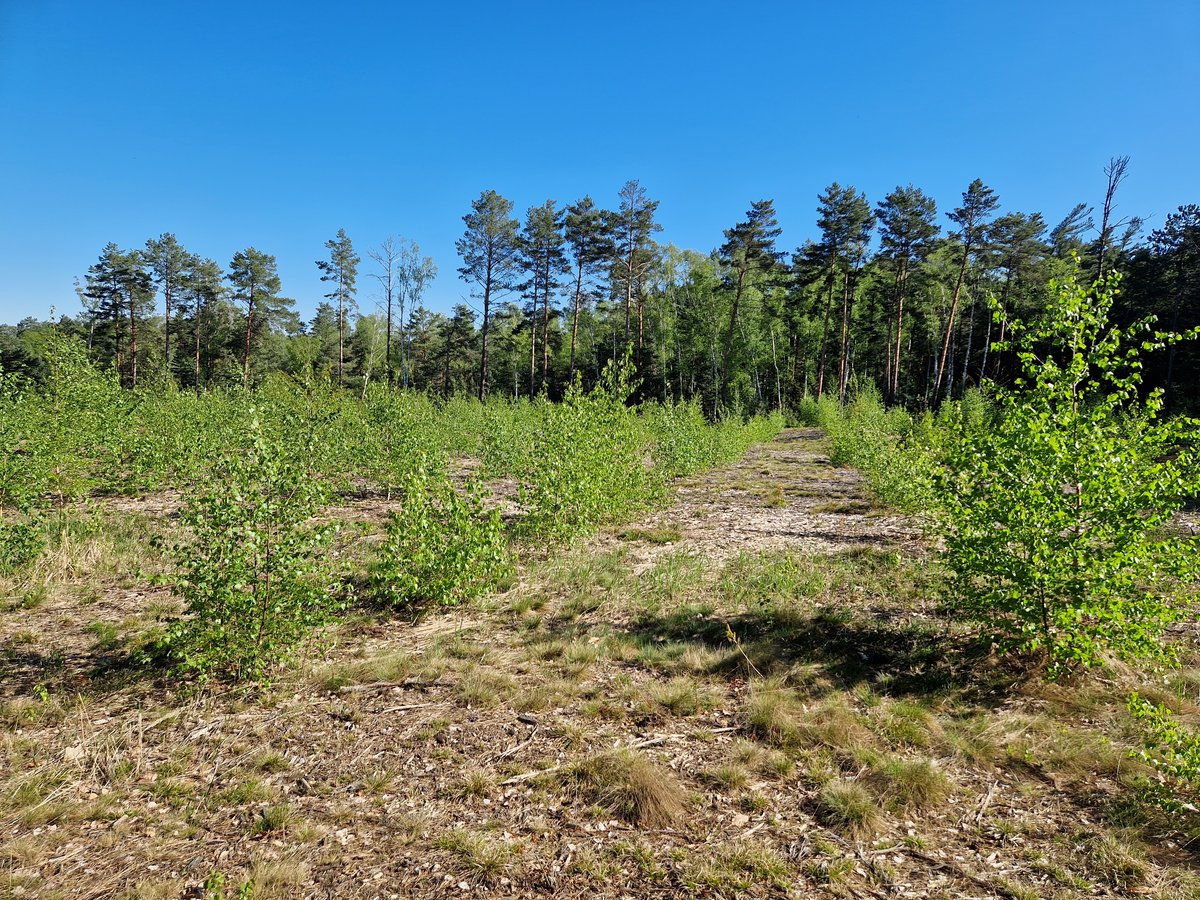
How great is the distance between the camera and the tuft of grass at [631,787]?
3.35 metres

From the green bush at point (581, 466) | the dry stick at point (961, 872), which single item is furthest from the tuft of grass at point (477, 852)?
the green bush at point (581, 466)

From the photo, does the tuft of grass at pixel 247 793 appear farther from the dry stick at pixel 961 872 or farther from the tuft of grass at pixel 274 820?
the dry stick at pixel 961 872

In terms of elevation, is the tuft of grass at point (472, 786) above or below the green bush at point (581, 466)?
below

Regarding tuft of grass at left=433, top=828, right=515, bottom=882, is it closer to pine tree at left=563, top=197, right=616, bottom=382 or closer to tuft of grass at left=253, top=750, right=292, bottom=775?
tuft of grass at left=253, top=750, right=292, bottom=775

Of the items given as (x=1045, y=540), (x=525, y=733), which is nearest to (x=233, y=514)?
(x=525, y=733)

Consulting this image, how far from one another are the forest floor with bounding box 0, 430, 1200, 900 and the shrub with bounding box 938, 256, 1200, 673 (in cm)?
73

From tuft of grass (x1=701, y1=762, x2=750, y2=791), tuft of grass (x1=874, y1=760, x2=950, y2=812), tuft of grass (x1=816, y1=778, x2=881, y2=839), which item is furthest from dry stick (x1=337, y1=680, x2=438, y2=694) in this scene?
tuft of grass (x1=874, y1=760, x2=950, y2=812)

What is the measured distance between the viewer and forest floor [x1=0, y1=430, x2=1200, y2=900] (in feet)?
9.54

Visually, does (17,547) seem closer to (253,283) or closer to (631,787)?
(631,787)

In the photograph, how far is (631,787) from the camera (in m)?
3.49

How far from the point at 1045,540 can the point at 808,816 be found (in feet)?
9.37

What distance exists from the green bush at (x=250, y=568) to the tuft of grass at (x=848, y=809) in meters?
3.93

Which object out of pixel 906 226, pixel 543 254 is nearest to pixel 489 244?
pixel 543 254

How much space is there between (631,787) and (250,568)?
3.37m
